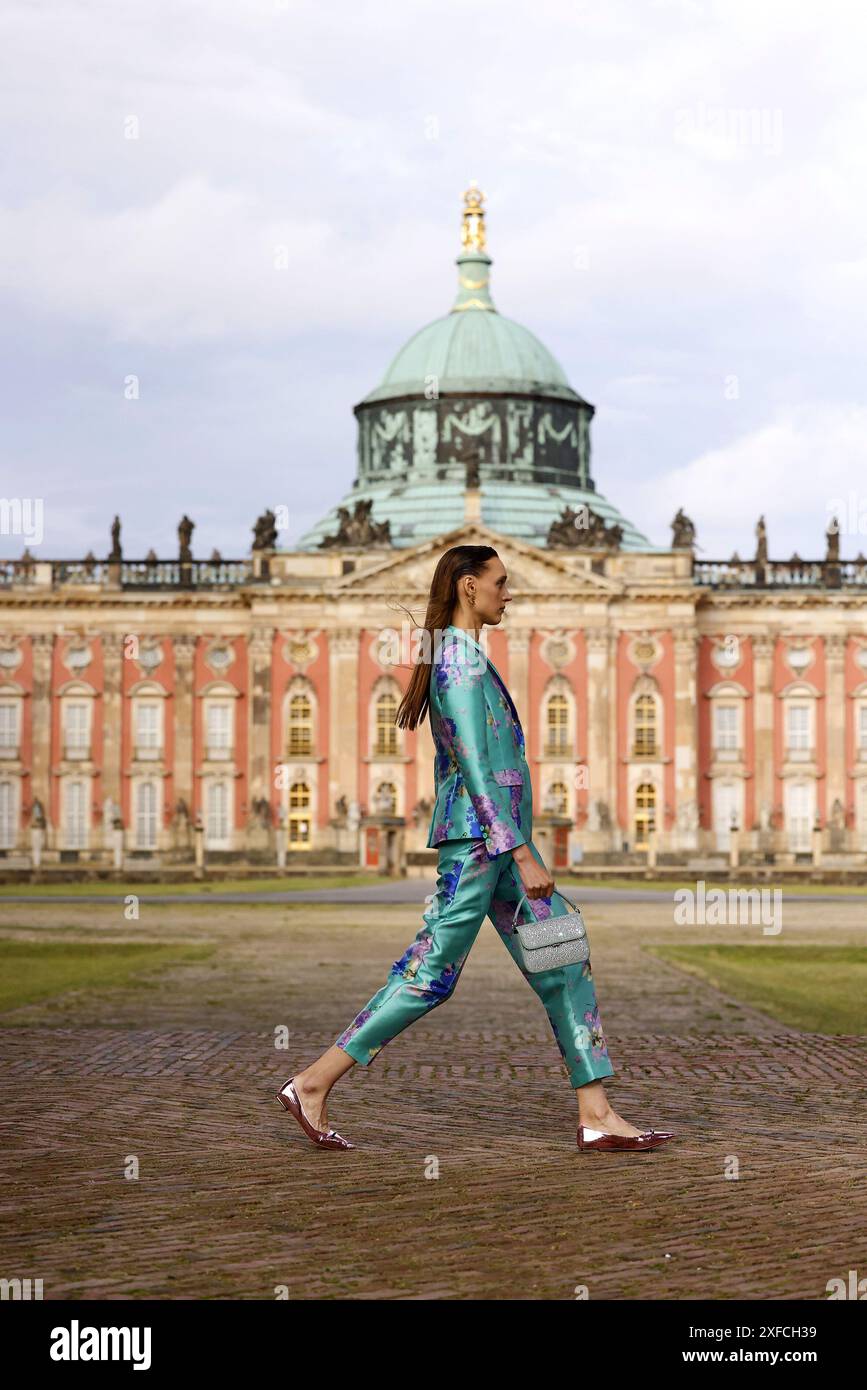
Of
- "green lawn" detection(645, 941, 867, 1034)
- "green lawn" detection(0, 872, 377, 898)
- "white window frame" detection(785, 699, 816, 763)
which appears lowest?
"green lawn" detection(645, 941, 867, 1034)

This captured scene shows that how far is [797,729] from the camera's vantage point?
239 ft

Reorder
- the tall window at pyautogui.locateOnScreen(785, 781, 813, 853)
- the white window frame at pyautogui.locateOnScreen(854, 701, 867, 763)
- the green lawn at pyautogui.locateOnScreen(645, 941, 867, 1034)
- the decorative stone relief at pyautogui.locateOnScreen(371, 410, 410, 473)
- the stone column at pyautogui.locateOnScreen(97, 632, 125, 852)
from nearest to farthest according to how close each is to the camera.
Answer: the green lawn at pyautogui.locateOnScreen(645, 941, 867, 1034) < the tall window at pyautogui.locateOnScreen(785, 781, 813, 853) < the white window frame at pyautogui.locateOnScreen(854, 701, 867, 763) < the stone column at pyautogui.locateOnScreen(97, 632, 125, 852) < the decorative stone relief at pyautogui.locateOnScreen(371, 410, 410, 473)

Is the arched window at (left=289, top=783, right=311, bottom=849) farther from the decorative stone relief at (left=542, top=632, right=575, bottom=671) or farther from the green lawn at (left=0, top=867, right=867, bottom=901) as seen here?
the green lawn at (left=0, top=867, right=867, bottom=901)

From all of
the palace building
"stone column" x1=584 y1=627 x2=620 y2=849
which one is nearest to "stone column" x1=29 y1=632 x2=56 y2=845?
the palace building

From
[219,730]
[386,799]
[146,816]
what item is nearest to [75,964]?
[386,799]

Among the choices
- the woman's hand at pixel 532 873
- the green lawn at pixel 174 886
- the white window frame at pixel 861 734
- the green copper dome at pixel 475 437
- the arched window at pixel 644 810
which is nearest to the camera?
the woman's hand at pixel 532 873

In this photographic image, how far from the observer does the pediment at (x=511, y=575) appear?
2800 inches

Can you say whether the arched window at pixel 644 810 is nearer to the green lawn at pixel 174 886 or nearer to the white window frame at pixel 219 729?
the white window frame at pixel 219 729

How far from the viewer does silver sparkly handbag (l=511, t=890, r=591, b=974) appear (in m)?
8.28

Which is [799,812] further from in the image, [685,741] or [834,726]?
[685,741]

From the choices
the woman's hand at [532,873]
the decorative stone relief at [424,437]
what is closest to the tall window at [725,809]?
the decorative stone relief at [424,437]

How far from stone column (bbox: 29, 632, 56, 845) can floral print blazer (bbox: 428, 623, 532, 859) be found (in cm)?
6621

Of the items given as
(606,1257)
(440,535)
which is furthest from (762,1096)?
(440,535)

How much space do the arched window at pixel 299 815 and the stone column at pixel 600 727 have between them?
386 inches
